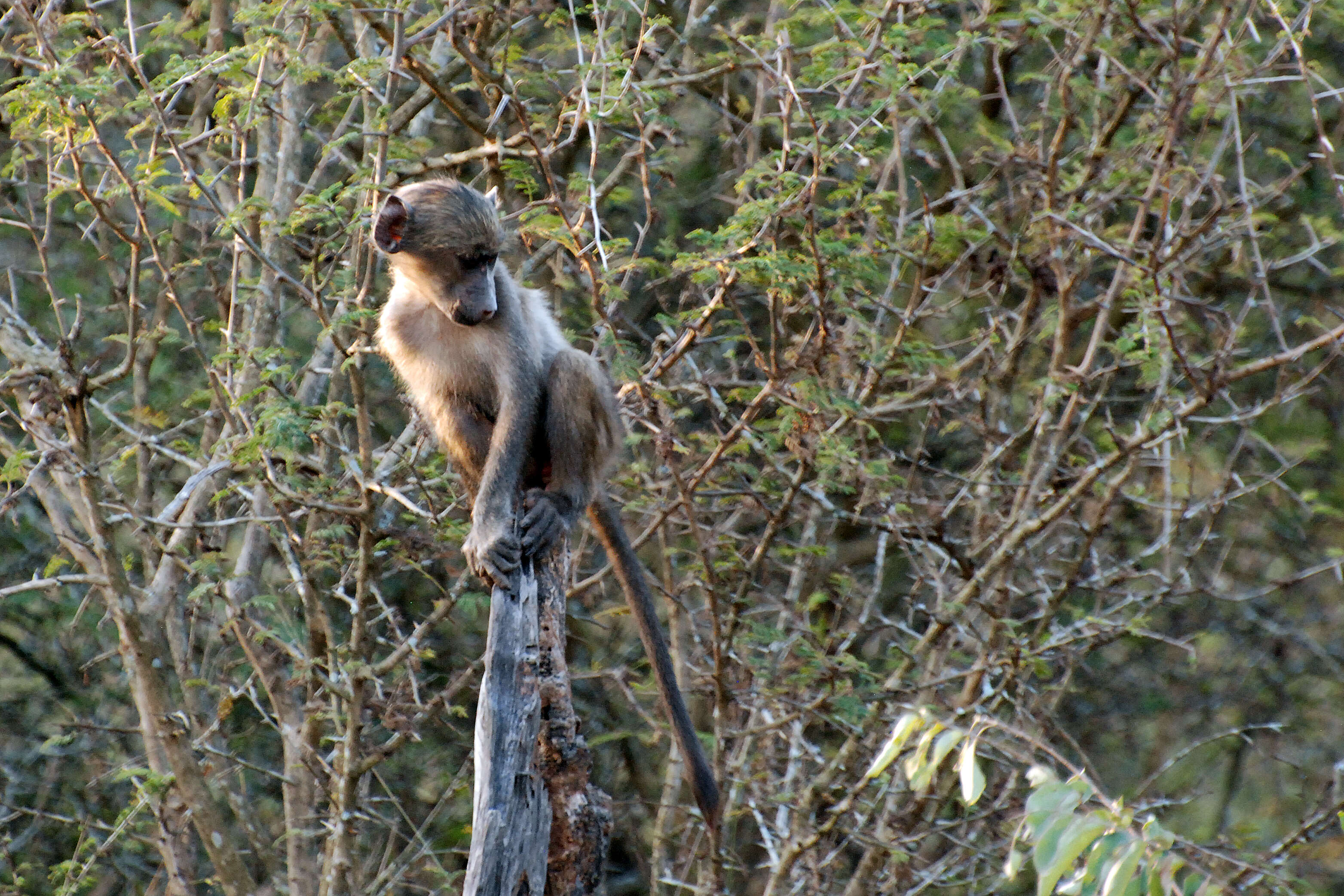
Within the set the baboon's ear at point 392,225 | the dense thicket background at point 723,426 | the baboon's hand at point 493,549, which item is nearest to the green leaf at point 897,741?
the dense thicket background at point 723,426

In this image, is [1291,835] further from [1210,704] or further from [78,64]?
[78,64]

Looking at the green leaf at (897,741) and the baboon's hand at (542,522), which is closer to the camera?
the green leaf at (897,741)

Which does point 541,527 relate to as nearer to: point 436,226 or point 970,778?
point 436,226

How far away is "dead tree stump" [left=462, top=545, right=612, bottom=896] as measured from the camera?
10.3 ft

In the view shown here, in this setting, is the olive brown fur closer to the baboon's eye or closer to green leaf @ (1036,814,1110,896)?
the baboon's eye

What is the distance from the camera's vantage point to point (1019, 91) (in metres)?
8.30

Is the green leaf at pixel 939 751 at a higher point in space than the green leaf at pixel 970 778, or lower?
lower

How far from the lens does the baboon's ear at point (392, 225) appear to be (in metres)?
4.58

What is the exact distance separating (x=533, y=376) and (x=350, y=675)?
1668mm

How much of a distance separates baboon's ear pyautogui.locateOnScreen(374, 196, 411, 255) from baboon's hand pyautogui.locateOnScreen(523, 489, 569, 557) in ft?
3.29

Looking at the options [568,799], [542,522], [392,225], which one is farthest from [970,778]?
[392,225]

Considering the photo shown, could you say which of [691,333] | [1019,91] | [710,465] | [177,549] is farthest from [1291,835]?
[177,549]

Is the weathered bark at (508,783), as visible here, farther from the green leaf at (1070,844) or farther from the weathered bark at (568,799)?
the green leaf at (1070,844)

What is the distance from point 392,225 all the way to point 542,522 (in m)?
1.16
